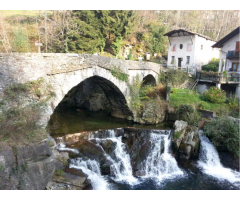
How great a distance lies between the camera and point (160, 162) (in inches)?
359

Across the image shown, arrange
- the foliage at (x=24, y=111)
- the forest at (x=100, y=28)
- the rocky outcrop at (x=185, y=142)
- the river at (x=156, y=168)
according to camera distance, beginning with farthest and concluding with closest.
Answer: the forest at (x=100, y=28) < the rocky outcrop at (x=185, y=142) < the river at (x=156, y=168) < the foliage at (x=24, y=111)

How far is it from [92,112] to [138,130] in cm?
518

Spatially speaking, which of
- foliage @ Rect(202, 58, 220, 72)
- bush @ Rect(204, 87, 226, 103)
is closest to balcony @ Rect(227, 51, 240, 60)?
foliage @ Rect(202, 58, 220, 72)

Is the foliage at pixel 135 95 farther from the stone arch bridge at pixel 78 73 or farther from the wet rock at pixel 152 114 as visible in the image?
the wet rock at pixel 152 114

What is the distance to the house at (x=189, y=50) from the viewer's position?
21500mm

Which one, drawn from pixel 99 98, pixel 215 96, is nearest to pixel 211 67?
pixel 215 96

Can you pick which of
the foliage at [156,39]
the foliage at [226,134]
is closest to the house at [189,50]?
the foliage at [156,39]

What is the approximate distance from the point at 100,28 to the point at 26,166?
18159 mm

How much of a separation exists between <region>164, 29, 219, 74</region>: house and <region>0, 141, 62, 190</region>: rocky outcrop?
1726cm

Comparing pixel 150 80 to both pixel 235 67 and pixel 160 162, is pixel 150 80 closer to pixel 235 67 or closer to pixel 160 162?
pixel 235 67

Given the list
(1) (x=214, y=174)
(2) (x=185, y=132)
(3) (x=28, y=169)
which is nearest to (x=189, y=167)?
(1) (x=214, y=174)

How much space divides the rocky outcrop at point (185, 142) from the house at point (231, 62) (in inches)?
301

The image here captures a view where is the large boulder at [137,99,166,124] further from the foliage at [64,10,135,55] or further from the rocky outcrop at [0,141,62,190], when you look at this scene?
the foliage at [64,10,135,55]

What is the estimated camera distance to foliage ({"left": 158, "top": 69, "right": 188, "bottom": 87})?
56.8 feet
